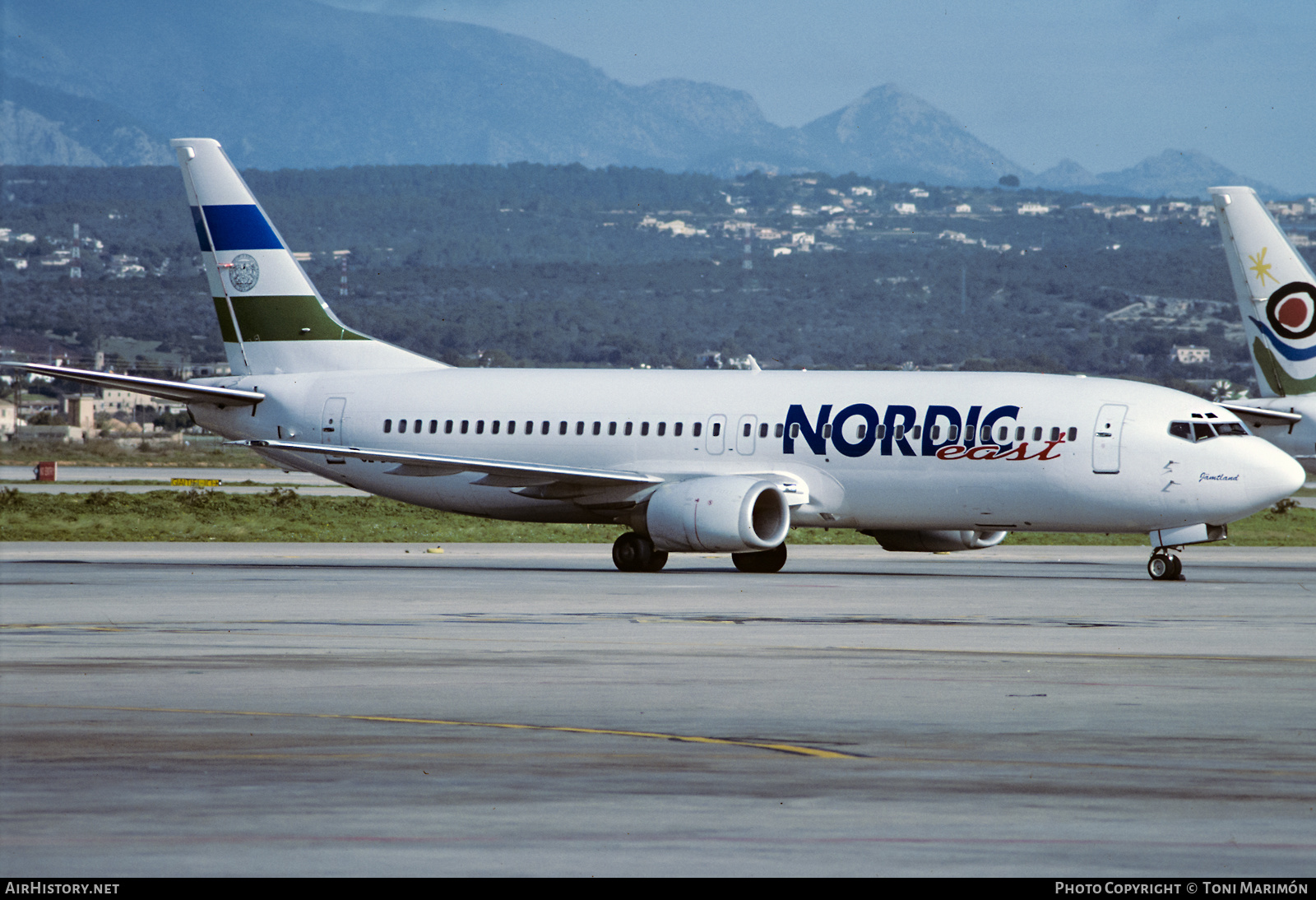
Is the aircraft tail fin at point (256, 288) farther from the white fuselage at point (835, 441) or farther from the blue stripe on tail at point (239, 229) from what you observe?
the white fuselage at point (835, 441)

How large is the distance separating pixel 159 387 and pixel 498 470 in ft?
26.2

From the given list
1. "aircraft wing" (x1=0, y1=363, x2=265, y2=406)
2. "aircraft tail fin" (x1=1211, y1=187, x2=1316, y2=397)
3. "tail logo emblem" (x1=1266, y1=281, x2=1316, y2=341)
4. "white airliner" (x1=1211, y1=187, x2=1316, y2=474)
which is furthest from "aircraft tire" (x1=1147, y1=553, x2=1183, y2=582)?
"aircraft wing" (x1=0, y1=363, x2=265, y2=406)

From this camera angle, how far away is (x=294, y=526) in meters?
53.4

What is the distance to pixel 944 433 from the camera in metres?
36.0

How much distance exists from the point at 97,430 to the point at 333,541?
150 meters

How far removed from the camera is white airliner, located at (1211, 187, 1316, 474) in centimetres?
3722

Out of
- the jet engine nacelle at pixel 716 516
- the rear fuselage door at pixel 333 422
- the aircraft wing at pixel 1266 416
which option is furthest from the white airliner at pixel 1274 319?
the rear fuselage door at pixel 333 422

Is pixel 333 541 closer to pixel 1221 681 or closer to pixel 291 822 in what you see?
pixel 1221 681

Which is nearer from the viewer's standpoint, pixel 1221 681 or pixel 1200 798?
pixel 1200 798

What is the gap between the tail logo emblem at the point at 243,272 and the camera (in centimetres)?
4500

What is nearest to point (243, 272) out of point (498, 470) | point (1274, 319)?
point (498, 470)

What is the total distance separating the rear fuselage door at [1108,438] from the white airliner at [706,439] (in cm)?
3

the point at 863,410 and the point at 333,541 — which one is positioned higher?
the point at 863,410

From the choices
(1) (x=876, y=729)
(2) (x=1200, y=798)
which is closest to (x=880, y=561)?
(1) (x=876, y=729)
